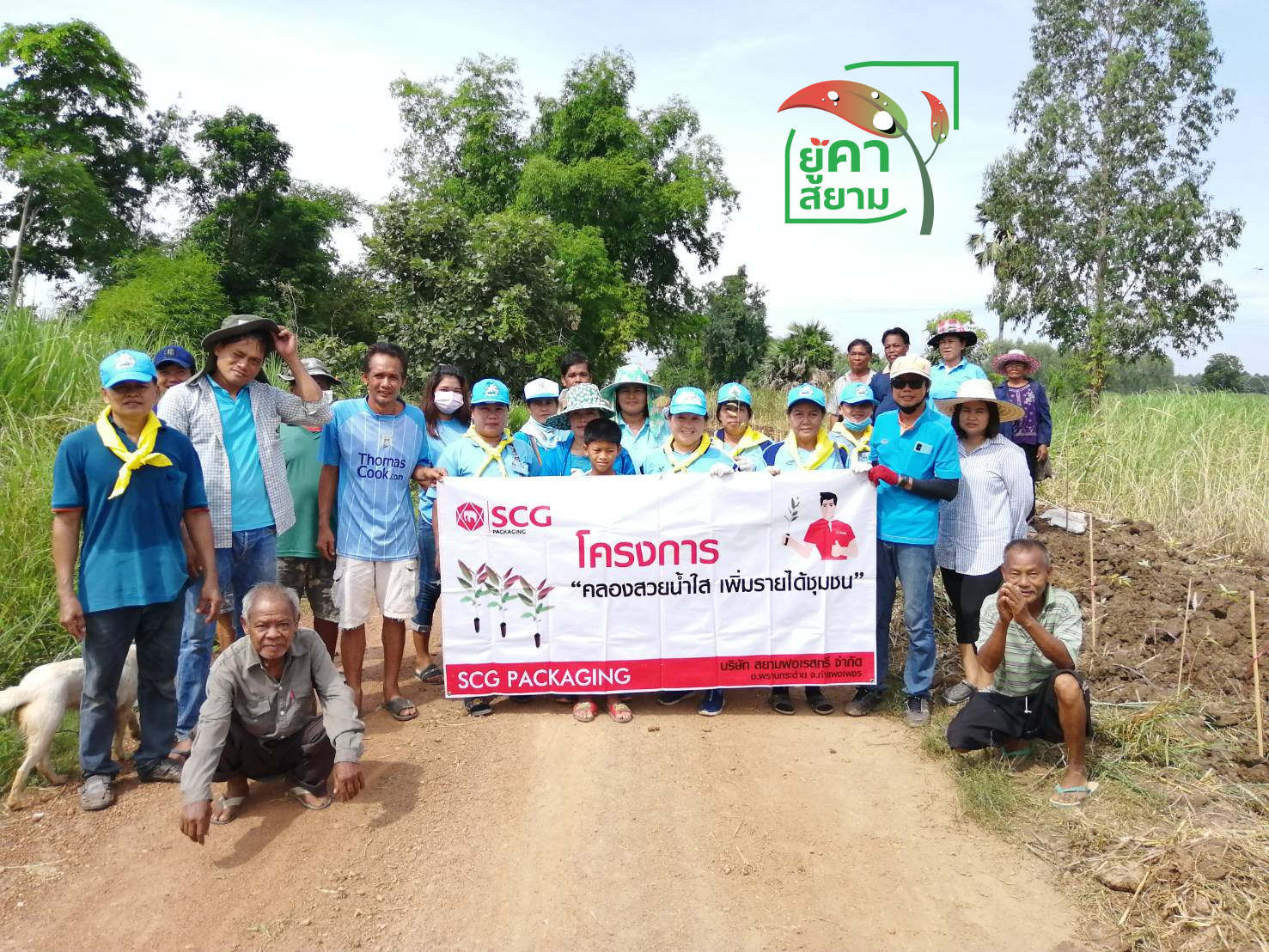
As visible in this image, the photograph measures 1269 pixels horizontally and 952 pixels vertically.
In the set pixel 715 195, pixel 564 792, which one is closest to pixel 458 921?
pixel 564 792

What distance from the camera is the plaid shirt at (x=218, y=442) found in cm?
396

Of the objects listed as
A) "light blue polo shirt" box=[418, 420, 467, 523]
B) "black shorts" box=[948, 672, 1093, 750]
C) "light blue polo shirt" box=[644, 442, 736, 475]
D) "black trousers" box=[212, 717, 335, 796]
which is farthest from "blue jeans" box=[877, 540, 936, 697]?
"black trousers" box=[212, 717, 335, 796]

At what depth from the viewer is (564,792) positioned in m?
3.86

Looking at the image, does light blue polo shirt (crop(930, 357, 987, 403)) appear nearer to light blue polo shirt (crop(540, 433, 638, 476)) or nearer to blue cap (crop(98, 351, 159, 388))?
light blue polo shirt (crop(540, 433, 638, 476))

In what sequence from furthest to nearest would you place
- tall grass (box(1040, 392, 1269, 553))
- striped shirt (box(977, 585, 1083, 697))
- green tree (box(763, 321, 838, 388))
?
green tree (box(763, 321, 838, 388)) → tall grass (box(1040, 392, 1269, 553)) → striped shirt (box(977, 585, 1083, 697))

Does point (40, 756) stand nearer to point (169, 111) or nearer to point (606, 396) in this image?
point (606, 396)

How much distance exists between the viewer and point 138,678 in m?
3.86

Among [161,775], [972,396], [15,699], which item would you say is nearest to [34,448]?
[15,699]

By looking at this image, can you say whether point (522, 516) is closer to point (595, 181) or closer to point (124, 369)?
point (124, 369)

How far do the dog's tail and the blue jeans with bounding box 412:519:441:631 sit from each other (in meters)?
2.00

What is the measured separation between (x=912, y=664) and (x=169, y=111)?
30962 mm

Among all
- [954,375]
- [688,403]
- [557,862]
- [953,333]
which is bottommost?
[557,862]

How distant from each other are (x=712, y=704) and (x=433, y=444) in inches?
92.4

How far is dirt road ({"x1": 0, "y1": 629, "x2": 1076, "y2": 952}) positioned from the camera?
2922mm
